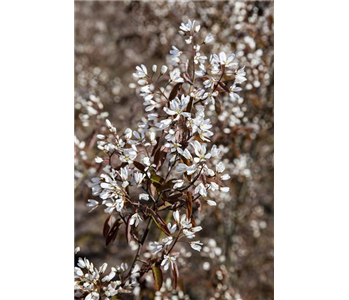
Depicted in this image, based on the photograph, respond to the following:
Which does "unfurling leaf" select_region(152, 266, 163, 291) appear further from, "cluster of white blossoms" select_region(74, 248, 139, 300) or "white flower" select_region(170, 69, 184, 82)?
"white flower" select_region(170, 69, 184, 82)

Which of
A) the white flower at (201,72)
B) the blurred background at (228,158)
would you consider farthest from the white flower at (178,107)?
the blurred background at (228,158)

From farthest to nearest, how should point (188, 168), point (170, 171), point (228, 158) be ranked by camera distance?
point (228, 158) < point (170, 171) < point (188, 168)

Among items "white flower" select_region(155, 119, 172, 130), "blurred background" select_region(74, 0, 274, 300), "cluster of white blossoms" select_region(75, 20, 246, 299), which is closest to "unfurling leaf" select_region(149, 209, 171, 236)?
"cluster of white blossoms" select_region(75, 20, 246, 299)

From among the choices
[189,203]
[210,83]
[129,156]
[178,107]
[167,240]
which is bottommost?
[167,240]

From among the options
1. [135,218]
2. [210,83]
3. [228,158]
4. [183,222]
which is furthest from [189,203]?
[228,158]

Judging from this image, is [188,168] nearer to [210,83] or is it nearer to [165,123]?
[165,123]

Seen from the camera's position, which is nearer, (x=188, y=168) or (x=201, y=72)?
(x=188, y=168)

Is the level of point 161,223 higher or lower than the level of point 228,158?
lower

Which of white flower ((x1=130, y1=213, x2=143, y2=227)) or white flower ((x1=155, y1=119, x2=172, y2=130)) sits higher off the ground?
white flower ((x1=155, y1=119, x2=172, y2=130))
